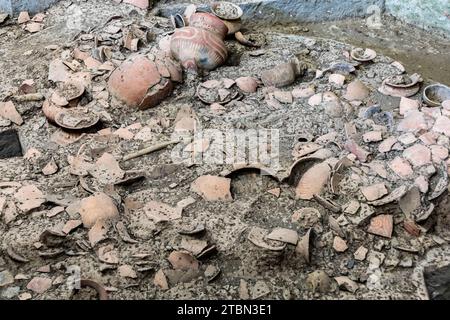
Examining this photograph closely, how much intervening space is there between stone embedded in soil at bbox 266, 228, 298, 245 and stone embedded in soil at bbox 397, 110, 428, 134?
37.5 inches

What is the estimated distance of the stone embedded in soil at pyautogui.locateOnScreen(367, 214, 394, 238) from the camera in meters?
2.39

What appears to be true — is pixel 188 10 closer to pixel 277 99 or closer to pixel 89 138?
pixel 277 99

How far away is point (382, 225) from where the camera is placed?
241 cm

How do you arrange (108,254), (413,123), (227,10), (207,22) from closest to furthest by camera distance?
(108,254), (413,123), (207,22), (227,10)

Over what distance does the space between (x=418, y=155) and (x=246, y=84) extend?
107 centimetres

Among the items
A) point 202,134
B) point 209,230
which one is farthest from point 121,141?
point 209,230

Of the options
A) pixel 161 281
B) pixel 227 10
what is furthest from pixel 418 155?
pixel 227 10

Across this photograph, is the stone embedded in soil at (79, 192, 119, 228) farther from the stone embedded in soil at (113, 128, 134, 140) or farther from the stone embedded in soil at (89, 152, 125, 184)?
the stone embedded in soil at (113, 128, 134, 140)

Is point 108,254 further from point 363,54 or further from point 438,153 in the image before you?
point 363,54

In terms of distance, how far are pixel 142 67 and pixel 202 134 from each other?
0.55 meters

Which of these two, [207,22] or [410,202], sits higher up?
[207,22]

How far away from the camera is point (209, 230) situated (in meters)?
2.38

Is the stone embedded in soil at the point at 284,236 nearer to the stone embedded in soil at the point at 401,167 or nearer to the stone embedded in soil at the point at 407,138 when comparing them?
the stone embedded in soil at the point at 401,167

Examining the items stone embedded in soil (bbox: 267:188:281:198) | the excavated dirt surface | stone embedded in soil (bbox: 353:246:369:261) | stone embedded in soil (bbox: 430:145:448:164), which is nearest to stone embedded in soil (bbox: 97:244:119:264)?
the excavated dirt surface
